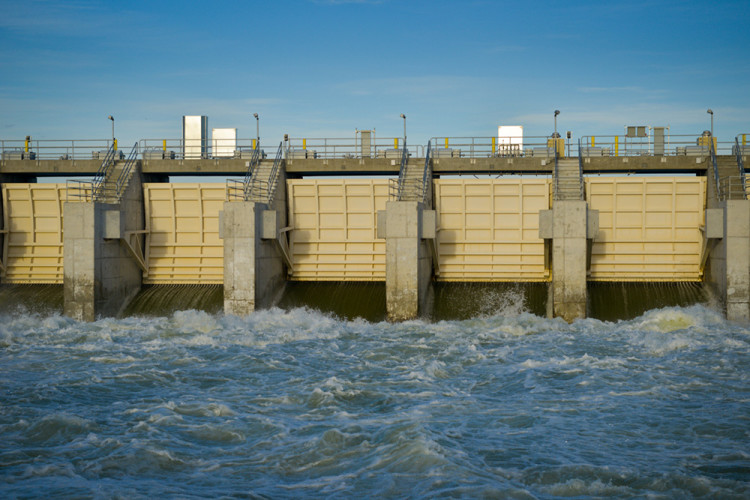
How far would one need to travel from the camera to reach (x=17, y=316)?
25.7 meters

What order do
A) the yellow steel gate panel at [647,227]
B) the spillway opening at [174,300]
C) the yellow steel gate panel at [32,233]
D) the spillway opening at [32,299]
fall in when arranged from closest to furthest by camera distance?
the yellow steel gate panel at [647,227] → the spillway opening at [174,300] → the spillway opening at [32,299] → the yellow steel gate panel at [32,233]

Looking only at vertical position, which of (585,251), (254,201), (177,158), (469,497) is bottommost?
(469,497)

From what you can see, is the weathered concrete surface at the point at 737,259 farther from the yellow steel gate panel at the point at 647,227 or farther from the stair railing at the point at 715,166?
the yellow steel gate panel at the point at 647,227

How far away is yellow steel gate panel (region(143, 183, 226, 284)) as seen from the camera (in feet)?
89.3

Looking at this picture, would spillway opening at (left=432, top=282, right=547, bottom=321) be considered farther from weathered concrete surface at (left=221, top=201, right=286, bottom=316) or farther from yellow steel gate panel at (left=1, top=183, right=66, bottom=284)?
yellow steel gate panel at (left=1, top=183, right=66, bottom=284)

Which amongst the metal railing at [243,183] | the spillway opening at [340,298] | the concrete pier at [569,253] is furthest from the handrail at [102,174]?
the concrete pier at [569,253]

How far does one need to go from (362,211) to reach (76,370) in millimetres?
12621

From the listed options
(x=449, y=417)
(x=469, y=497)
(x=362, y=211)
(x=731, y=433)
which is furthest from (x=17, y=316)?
(x=731, y=433)

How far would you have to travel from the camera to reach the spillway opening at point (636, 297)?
23.8 m

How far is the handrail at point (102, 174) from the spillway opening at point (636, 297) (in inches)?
683

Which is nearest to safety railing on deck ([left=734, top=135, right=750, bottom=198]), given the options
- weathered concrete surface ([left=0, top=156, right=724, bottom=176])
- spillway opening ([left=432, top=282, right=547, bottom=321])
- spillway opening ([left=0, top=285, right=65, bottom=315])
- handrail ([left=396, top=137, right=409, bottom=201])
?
weathered concrete surface ([left=0, top=156, right=724, bottom=176])

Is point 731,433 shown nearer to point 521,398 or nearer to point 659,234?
point 521,398

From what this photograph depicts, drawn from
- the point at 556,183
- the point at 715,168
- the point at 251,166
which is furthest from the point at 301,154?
the point at 715,168

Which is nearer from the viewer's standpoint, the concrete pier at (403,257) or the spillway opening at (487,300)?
the concrete pier at (403,257)
